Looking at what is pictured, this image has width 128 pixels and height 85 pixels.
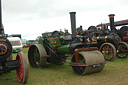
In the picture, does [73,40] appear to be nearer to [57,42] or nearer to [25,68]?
[57,42]

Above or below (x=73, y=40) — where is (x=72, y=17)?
above

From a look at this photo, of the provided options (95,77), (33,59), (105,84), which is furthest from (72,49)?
(33,59)

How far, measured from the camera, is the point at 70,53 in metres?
5.52

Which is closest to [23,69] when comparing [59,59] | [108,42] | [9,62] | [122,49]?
[9,62]

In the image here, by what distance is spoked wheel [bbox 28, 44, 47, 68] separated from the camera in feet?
19.8

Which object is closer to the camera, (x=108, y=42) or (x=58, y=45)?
(x=58, y=45)

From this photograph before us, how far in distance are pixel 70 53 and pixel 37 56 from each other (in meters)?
1.51

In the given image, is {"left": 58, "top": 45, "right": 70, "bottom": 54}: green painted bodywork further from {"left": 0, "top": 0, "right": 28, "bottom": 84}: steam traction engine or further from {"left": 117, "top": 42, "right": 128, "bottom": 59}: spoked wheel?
{"left": 117, "top": 42, "right": 128, "bottom": 59}: spoked wheel

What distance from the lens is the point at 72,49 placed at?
207 inches

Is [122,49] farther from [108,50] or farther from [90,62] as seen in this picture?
[90,62]

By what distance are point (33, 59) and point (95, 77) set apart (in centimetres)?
306

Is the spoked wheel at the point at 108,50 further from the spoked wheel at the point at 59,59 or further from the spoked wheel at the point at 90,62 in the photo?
the spoked wheel at the point at 90,62

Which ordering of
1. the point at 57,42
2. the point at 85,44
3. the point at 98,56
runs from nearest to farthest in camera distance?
the point at 98,56 → the point at 85,44 → the point at 57,42

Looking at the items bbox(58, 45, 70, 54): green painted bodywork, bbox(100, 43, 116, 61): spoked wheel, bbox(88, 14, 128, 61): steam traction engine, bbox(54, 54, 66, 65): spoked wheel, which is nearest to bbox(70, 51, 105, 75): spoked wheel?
→ bbox(58, 45, 70, 54): green painted bodywork
